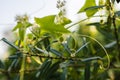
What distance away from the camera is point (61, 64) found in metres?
0.95

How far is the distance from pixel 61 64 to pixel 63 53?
0.10 feet

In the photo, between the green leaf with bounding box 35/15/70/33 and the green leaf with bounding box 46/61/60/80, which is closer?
the green leaf with bounding box 35/15/70/33

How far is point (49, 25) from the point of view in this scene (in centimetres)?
85

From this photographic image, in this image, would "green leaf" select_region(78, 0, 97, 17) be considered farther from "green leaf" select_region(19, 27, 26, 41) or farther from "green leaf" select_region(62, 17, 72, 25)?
"green leaf" select_region(19, 27, 26, 41)

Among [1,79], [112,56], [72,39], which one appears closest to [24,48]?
[72,39]

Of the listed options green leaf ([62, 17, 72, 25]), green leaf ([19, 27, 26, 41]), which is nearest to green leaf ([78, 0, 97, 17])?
green leaf ([62, 17, 72, 25])

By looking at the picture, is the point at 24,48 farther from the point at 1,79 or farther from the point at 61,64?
the point at 1,79

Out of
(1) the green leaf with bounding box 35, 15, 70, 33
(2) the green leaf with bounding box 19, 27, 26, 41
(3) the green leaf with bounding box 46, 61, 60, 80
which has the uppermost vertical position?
(1) the green leaf with bounding box 35, 15, 70, 33

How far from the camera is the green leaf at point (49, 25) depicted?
2.71 feet

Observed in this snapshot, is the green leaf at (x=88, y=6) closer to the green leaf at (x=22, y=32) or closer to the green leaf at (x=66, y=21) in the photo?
the green leaf at (x=66, y=21)

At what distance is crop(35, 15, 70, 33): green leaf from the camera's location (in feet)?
2.71

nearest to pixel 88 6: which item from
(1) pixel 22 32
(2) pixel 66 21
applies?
(2) pixel 66 21

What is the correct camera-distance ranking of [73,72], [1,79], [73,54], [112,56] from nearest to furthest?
[73,54] → [73,72] → [112,56] → [1,79]

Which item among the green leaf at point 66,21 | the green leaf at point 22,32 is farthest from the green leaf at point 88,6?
the green leaf at point 22,32
